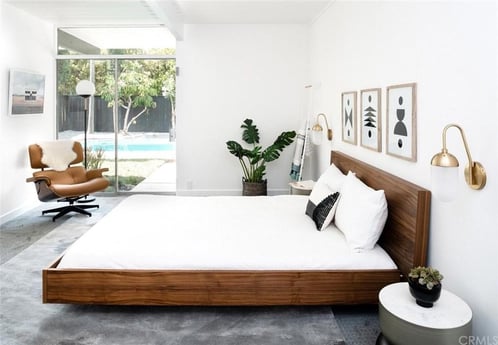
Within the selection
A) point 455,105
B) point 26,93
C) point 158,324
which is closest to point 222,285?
point 158,324

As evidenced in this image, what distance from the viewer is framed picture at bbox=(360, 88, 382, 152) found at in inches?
133

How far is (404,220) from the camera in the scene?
2701mm

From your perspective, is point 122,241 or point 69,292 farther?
point 122,241

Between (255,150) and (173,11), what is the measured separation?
2128mm

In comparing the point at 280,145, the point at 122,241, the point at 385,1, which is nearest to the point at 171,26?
the point at 280,145

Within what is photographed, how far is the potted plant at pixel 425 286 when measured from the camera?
2.02 metres

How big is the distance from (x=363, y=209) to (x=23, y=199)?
15.4 feet

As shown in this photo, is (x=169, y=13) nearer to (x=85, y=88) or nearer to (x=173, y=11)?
(x=173, y=11)

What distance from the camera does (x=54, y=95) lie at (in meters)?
6.53

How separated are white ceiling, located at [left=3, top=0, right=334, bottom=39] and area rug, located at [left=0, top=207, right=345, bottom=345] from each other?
3082 mm

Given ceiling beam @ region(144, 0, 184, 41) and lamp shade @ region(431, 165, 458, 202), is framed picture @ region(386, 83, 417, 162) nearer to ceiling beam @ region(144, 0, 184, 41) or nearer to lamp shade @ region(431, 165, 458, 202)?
lamp shade @ region(431, 165, 458, 202)

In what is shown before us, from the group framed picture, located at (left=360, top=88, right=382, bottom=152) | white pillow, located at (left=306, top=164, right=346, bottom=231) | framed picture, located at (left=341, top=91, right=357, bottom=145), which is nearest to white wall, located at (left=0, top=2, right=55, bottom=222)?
white pillow, located at (left=306, top=164, right=346, bottom=231)

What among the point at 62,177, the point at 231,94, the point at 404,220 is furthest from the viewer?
the point at 231,94

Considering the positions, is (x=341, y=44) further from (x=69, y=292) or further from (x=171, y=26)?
(x=69, y=292)
